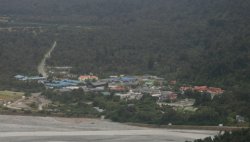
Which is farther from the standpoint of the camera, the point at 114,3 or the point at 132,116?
the point at 114,3

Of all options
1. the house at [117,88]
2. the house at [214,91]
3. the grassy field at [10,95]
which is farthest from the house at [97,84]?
the house at [214,91]

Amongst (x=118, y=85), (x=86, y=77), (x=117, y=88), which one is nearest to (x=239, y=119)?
(x=117, y=88)

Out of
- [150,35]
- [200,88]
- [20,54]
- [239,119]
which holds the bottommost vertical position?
[239,119]

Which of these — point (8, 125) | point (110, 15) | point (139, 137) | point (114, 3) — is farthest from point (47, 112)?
point (114, 3)

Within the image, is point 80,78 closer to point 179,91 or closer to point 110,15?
point 179,91

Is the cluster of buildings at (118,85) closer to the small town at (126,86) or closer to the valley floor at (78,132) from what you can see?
the small town at (126,86)

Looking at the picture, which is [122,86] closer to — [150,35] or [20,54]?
[20,54]
